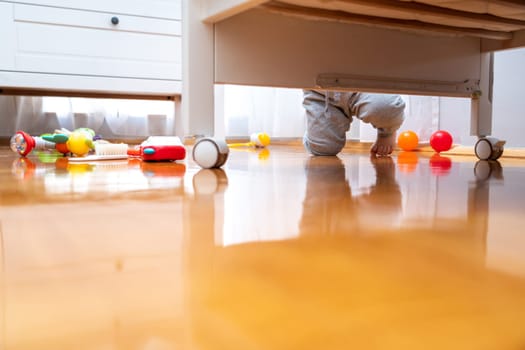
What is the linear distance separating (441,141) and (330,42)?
112cm

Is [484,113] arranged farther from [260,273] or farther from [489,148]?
[260,273]

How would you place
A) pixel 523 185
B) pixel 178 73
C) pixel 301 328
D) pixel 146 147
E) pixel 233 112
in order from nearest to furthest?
pixel 301 328, pixel 523 185, pixel 146 147, pixel 178 73, pixel 233 112

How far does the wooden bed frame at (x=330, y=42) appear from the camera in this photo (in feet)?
3.05

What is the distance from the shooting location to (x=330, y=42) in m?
1.11

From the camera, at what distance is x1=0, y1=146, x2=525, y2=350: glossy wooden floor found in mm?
216

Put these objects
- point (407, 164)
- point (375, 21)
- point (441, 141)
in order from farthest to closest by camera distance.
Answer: point (441, 141) < point (407, 164) < point (375, 21)

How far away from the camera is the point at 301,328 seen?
221mm

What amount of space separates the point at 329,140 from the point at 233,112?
4.50ft

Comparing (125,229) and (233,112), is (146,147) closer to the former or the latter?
(125,229)

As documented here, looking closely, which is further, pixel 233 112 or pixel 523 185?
pixel 233 112

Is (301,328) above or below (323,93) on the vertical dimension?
below

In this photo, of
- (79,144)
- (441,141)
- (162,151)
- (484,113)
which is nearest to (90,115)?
(79,144)

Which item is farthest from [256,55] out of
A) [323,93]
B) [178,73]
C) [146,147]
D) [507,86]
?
[178,73]

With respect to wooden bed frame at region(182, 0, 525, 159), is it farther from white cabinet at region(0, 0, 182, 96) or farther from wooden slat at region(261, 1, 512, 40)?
white cabinet at region(0, 0, 182, 96)
